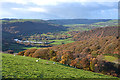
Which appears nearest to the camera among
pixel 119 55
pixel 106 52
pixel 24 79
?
pixel 24 79

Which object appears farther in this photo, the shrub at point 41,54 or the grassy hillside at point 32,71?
the shrub at point 41,54

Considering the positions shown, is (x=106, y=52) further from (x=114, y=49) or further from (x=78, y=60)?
(x=78, y=60)

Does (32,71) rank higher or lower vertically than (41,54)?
higher

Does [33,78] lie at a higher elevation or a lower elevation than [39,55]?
higher

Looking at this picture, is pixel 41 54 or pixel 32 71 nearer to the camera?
pixel 32 71

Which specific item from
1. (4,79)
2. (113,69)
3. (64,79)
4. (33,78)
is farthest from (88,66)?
(4,79)

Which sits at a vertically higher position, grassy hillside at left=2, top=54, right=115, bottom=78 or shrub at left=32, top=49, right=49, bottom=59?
grassy hillside at left=2, top=54, right=115, bottom=78

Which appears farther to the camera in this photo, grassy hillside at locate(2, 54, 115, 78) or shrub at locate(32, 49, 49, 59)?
shrub at locate(32, 49, 49, 59)

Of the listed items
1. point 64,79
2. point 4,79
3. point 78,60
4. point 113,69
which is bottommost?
point 113,69

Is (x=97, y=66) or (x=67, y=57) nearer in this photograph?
(x=97, y=66)

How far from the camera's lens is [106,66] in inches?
2194

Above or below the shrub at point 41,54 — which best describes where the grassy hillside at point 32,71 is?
above

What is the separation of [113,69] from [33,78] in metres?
49.4

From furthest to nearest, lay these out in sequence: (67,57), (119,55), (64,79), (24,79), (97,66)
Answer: (119,55) → (67,57) → (97,66) → (64,79) → (24,79)
